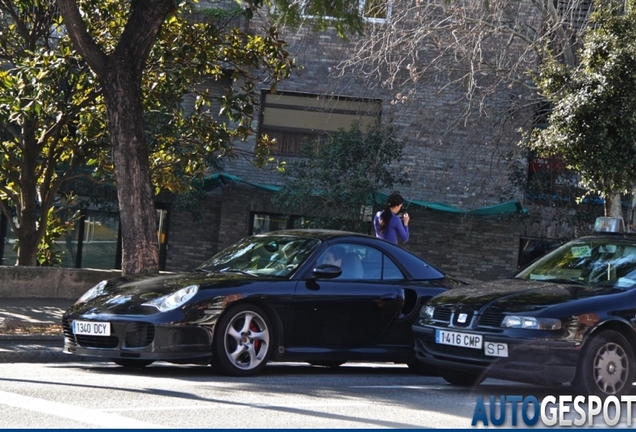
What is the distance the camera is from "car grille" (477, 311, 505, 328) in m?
8.30

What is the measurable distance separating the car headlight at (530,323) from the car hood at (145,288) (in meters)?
2.41

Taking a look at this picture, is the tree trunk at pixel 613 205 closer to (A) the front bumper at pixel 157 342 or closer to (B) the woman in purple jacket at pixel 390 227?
(B) the woman in purple jacket at pixel 390 227

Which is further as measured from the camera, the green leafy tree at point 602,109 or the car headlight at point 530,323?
the green leafy tree at point 602,109

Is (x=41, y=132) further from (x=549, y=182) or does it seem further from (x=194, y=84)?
(x=549, y=182)

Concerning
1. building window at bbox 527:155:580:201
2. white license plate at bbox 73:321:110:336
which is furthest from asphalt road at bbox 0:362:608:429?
building window at bbox 527:155:580:201

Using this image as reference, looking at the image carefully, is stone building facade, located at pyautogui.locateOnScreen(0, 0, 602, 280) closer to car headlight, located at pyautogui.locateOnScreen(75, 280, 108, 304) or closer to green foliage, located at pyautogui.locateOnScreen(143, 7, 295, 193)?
green foliage, located at pyautogui.locateOnScreen(143, 7, 295, 193)

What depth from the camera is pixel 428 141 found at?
21781 mm

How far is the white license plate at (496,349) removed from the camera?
26.8ft

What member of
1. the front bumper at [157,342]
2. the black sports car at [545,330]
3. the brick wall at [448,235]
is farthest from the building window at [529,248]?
the front bumper at [157,342]

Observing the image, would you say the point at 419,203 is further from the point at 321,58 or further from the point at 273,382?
the point at 273,382

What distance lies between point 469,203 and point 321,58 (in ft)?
15.2

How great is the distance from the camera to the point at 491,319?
8.37 metres

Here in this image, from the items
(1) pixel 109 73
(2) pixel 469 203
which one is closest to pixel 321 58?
(2) pixel 469 203

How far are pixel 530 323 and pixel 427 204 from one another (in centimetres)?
1321
